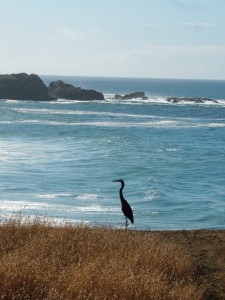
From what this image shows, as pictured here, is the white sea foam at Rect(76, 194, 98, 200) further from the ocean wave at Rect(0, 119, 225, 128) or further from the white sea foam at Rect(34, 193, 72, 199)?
the ocean wave at Rect(0, 119, 225, 128)

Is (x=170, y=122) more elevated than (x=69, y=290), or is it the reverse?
(x=69, y=290)

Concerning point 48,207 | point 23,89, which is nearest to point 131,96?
point 23,89

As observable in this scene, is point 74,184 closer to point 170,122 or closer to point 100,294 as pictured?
point 100,294

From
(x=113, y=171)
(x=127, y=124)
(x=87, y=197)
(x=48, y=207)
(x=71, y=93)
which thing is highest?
(x=48, y=207)

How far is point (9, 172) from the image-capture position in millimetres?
38781

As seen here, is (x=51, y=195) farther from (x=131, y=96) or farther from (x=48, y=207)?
(x=131, y=96)

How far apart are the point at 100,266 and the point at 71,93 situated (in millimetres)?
130611

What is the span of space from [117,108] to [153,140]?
52.1 m

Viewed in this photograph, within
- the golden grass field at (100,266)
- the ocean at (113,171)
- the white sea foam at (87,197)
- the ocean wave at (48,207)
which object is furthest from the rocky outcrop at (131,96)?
the golden grass field at (100,266)

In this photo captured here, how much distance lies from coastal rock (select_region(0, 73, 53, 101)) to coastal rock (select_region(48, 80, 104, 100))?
235 inches

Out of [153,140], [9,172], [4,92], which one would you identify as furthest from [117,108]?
[9,172]

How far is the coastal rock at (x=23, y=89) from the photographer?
135m

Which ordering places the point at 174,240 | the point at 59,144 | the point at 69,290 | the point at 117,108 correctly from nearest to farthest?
1. the point at 69,290
2. the point at 174,240
3. the point at 59,144
4. the point at 117,108

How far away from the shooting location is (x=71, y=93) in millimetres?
141125
